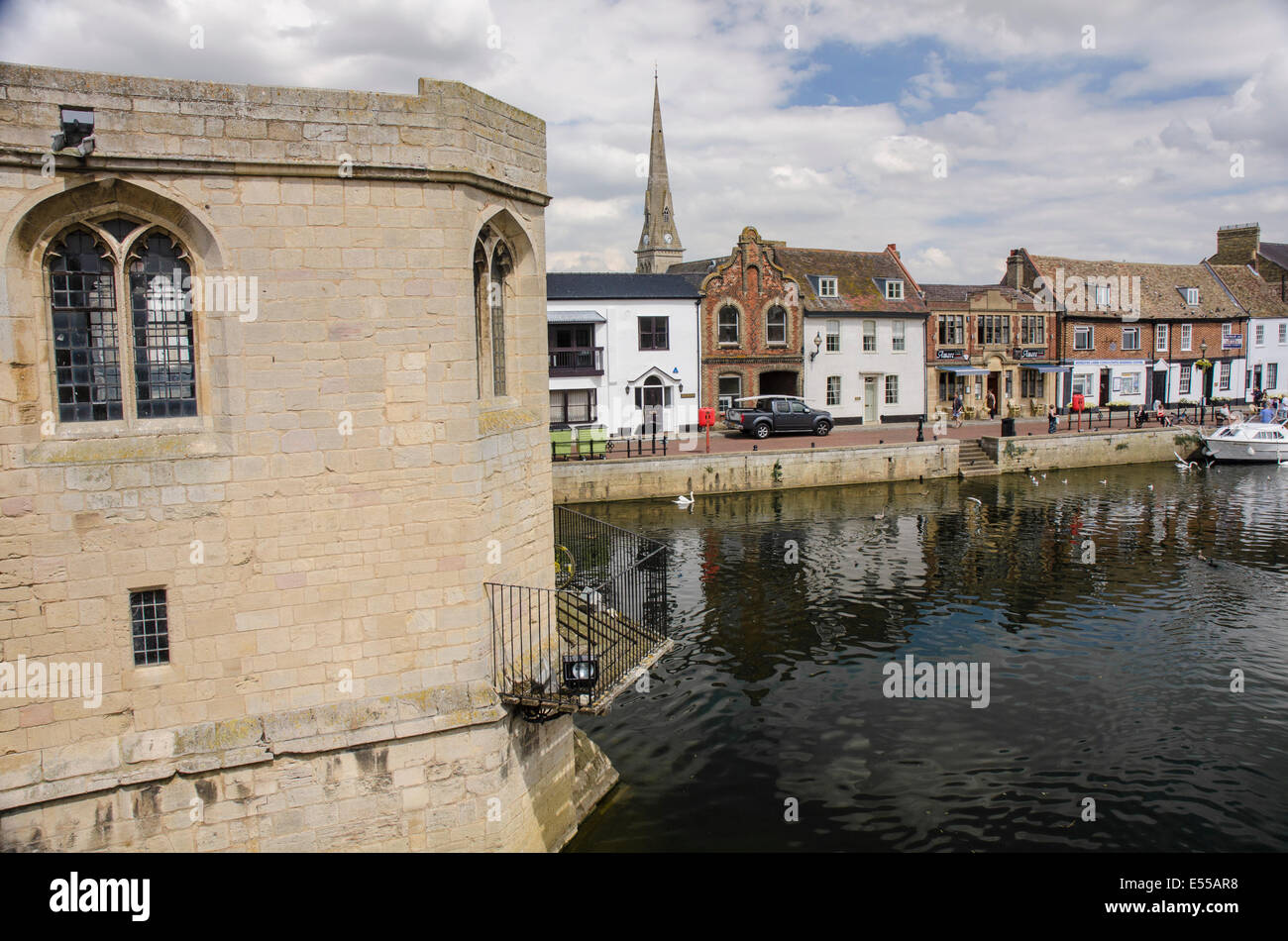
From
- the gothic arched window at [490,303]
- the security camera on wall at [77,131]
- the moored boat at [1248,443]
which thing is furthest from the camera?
the moored boat at [1248,443]

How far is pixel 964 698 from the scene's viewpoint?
1584 centimetres

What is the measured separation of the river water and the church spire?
4586cm

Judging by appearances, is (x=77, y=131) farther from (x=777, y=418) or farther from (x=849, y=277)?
(x=849, y=277)

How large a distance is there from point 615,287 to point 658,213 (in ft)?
97.7

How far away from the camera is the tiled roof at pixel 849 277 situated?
48188mm

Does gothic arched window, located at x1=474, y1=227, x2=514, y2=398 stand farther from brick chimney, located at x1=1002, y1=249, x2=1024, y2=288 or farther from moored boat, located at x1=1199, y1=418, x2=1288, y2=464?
brick chimney, located at x1=1002, y1=249, x2=1024, y2=288

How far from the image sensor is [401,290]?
8484mm

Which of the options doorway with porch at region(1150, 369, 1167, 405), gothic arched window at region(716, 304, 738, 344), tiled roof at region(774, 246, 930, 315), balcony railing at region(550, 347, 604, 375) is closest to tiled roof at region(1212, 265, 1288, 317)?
doorway with porch at region(1150, 369, 1167, 405)

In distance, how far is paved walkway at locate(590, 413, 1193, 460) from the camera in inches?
1485

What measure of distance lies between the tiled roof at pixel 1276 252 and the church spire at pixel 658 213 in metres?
41.3

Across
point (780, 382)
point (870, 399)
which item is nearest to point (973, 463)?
point (870, 399)

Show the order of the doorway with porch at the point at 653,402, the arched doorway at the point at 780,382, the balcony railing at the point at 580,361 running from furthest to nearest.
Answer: the arched doorway at the point at 780,382 < the doorway with porch at the point at 653,402 < the balcony railing at the point at 580,361

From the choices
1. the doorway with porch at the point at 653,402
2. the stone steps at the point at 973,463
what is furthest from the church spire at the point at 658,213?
the stone steps at the point at 973,463

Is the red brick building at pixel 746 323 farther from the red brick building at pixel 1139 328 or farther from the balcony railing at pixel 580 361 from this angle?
the red brick building at pixel 1139 328
